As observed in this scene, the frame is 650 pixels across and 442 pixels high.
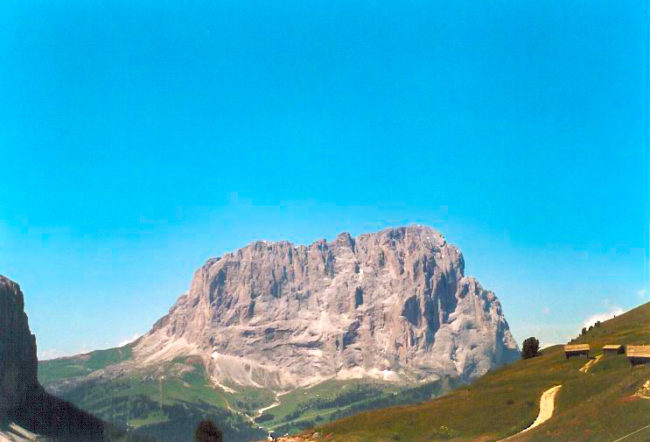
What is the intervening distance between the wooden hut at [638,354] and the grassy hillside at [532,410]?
188 cm

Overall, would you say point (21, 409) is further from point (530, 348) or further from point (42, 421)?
point (530, 348)

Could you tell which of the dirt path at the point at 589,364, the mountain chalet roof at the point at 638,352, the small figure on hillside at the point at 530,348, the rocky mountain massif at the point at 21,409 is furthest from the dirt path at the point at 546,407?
the rocky mountain massif at the point at 21,409

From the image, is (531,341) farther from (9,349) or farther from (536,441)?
(9,349)

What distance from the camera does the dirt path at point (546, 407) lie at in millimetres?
96700

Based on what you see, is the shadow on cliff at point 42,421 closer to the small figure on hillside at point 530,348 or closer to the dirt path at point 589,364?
the small figure on hillside at point 530,348

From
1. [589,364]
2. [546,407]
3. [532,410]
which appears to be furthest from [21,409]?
[589,364]

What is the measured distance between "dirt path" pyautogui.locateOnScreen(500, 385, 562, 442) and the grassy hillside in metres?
1.01

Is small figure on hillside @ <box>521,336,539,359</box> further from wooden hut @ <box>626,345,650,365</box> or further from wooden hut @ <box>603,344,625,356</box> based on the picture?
wooden hut @ <box>626,345,650,365</box>

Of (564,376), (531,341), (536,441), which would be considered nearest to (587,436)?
(536,441)

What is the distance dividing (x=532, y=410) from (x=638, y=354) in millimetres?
20972

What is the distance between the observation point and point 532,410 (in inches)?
4094

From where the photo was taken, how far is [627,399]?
86.6 meters

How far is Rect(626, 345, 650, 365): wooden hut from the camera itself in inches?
4160

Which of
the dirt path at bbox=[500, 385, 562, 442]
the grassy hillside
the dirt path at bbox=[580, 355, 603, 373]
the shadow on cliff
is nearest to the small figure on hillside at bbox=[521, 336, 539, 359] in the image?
the grassy hillside
